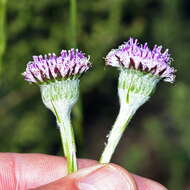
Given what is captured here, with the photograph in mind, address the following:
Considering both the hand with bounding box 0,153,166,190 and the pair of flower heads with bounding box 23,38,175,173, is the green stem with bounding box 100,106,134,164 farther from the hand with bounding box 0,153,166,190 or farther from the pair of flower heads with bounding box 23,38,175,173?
the hand with bounding box 0,153,166,190

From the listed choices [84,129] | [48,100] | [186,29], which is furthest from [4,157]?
[186,29]

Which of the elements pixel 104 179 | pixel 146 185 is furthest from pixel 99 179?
pixel 146 185

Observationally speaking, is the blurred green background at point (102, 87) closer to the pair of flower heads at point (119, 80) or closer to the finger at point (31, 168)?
the finger at point (31, 168)

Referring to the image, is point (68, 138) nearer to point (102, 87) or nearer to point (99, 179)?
point (99, 179)

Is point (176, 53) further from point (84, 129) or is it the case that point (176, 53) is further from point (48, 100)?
point (48, 100)

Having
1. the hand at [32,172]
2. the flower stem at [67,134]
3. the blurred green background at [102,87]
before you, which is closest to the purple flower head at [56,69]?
the flower stem at [67,134]
